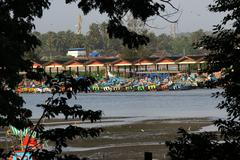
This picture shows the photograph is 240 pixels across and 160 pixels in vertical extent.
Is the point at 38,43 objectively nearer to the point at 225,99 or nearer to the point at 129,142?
the point at 225,99

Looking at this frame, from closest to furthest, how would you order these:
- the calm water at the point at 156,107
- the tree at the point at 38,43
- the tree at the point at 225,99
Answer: the tree at the point at 38,43 < the tree at the point at 225,99 < the calm water at the point at 156,107

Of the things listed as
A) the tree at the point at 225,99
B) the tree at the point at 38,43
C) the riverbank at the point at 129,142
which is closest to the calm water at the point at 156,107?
the riverbank at the point at 129,142

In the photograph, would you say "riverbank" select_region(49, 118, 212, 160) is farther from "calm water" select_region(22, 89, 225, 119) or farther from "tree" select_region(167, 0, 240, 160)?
"tree" select_region(167, 0, 240, 160)

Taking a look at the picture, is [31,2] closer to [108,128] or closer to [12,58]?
[12,58]

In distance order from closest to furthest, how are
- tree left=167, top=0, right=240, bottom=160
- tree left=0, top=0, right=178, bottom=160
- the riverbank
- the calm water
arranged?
tree left=0, top=0, right=178, bottom=160 → tree left=167, top=0, right=240, bottom=160 → the riverbank → the calm water

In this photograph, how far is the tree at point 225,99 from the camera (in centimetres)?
757

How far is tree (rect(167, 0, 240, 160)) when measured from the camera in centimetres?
757

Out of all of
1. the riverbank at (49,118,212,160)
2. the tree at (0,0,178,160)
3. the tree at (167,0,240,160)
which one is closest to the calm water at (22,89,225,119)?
the riverbank at (49,118,212,160)

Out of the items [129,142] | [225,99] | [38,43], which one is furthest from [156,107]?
[38,43]

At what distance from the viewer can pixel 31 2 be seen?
637 cm

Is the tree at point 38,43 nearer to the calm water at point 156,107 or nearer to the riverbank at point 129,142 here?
the riverbank at point 129,142

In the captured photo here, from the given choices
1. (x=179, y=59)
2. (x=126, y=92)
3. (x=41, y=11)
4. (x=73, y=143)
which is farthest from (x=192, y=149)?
(x=126, y=92)

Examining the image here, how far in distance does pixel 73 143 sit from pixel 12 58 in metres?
26.1

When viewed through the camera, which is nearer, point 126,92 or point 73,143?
point 73,143
